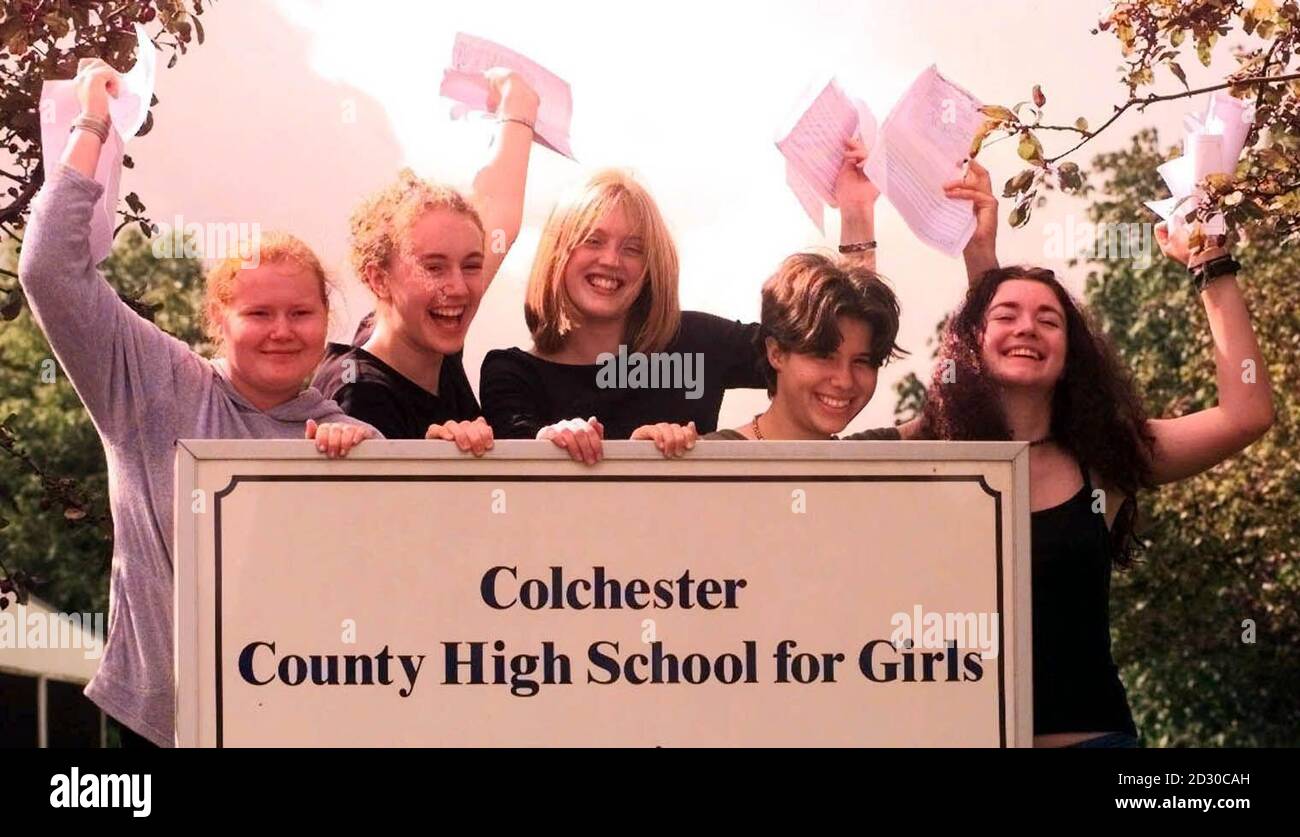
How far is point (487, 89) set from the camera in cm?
516

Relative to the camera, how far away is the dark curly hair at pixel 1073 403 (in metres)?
4.40

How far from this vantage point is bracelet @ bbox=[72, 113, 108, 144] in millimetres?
4008

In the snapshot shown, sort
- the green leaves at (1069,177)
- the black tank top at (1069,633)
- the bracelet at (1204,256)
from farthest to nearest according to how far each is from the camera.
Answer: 1. the green leaves at (1069,177)
2. the bracelet at (1204,256)
3. the black tank top at (1069,633)

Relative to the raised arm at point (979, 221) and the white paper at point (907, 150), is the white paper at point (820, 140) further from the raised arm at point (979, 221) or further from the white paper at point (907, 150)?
the raised arm at point (979, 221)

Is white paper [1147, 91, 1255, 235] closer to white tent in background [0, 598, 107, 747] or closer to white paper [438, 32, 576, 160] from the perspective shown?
white paper [438, 32, 576, 160]

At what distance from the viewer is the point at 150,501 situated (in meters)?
4.02

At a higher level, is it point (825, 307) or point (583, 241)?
point (583, 241)

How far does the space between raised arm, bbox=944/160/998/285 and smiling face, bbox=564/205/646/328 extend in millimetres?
797

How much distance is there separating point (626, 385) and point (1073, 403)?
1.03 meters

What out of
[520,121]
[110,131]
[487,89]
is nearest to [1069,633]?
[520,121]

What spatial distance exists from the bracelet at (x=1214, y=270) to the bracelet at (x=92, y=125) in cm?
236

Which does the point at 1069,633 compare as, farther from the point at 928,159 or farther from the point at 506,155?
the point at 506,155

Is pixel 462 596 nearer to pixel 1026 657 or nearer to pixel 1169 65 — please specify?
pixel 1026 657

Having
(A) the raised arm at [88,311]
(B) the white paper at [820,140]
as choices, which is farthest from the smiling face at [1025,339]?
(A) the raised arm at [88,311]
